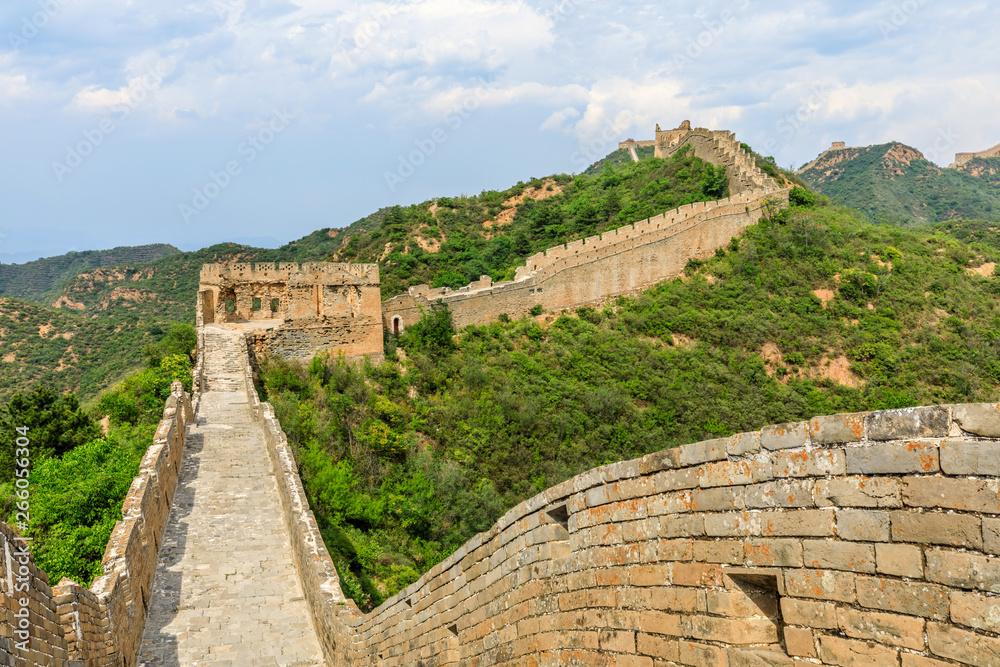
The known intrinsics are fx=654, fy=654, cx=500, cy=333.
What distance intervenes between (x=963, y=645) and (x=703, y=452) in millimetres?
1187

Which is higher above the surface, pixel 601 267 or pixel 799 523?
pixel 601 267

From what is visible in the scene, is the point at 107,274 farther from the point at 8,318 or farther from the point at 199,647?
the point at 199,647

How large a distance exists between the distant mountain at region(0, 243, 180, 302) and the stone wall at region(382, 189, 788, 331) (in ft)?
186

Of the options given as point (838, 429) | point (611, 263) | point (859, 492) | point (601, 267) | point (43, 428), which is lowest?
point (43, 428)

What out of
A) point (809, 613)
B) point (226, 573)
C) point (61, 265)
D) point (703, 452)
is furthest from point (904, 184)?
point (61, 265)

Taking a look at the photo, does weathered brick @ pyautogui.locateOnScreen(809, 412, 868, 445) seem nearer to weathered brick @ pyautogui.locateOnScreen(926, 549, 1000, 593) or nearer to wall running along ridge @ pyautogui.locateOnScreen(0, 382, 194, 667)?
weathered brick @ pyautogui.locateOnScreen(926, 549, 1000, 593)

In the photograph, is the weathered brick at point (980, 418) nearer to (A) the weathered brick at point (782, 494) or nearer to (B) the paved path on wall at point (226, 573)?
(A) the weathered brick at point (782, 494)

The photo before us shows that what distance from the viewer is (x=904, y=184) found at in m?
77.1

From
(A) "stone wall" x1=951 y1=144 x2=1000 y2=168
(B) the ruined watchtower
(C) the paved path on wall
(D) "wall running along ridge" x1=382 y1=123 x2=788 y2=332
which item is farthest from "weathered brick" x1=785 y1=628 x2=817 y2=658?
(A) "stone wall" x1=951 y1=144 x2=1000 y2=168

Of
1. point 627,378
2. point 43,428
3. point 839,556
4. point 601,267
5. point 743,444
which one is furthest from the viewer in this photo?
point 601,267

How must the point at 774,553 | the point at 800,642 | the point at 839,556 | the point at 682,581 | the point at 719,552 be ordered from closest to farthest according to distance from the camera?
the point at 839,556 → the point at 800,642 → the point at 774,553 → the point at 719,552 → the point at 682,581

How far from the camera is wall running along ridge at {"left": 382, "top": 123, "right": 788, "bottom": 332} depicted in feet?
76.6

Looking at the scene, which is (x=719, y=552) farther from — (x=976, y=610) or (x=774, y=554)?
(x=976, y=610)

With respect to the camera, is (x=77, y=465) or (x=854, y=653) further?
(x=77, y=465)
